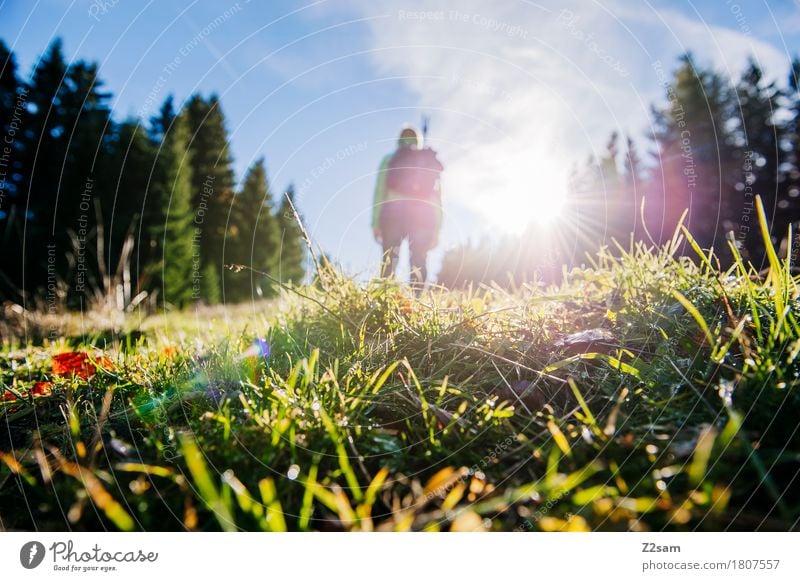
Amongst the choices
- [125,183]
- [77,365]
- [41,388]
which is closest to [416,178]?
[77,365]

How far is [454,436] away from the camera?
1.24 metres

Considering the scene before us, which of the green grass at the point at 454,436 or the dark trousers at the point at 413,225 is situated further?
the dark trousers at the point at 413,225

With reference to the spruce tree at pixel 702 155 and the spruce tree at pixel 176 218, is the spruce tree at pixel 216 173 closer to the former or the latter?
the spruce tree at pixel 176 218

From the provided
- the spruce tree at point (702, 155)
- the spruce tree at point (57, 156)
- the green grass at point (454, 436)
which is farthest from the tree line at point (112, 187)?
Answer: the spruce tree at point (702, 155)
